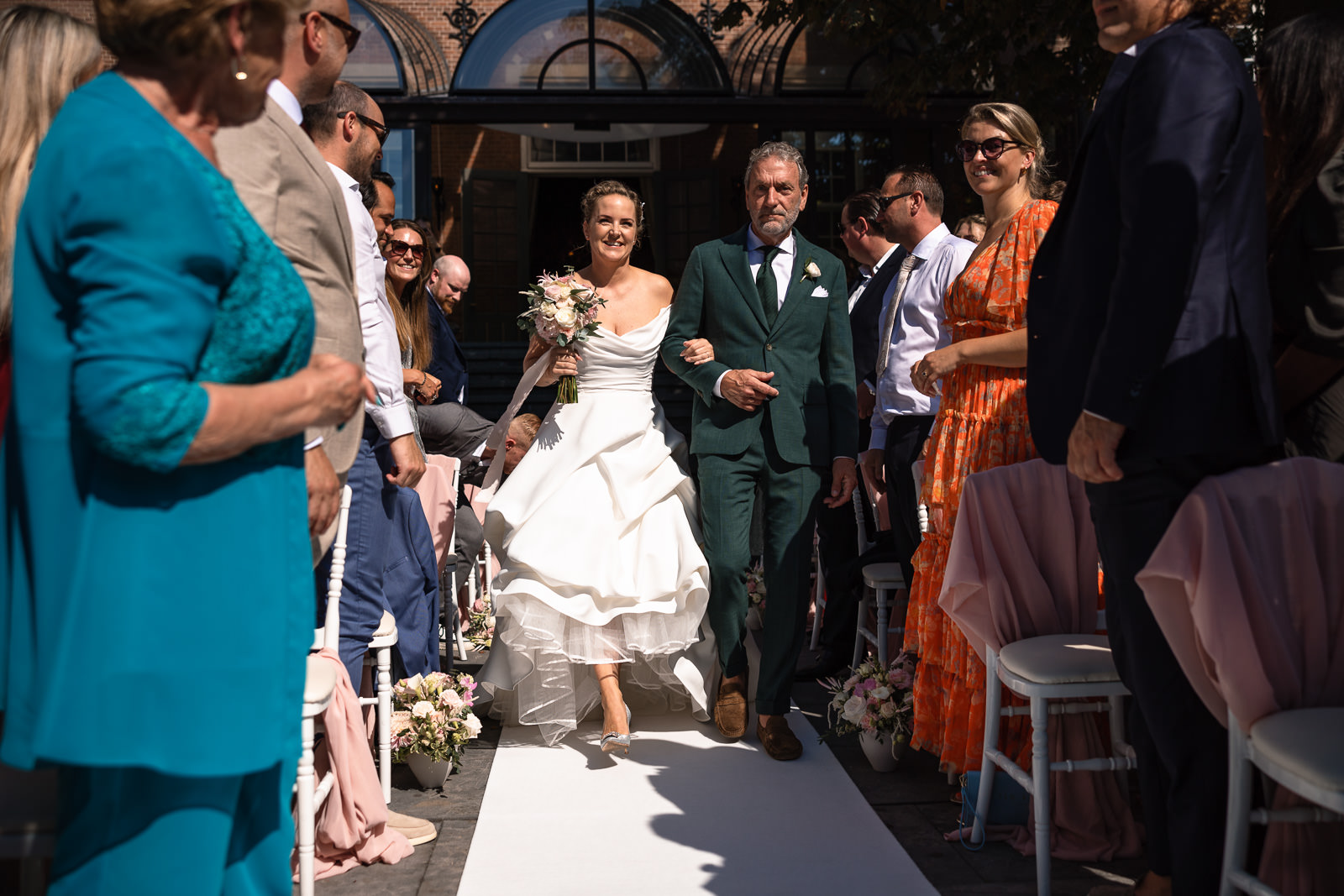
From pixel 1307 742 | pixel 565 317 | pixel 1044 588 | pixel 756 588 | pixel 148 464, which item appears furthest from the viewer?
pixel 756 588

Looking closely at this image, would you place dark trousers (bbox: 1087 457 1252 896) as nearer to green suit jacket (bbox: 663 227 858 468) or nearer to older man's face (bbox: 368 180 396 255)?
green suit jacket (bbox: 663 227 858 468)

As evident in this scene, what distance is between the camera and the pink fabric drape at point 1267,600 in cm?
224

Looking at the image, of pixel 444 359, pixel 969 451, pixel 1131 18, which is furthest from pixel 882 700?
pixel 444 359

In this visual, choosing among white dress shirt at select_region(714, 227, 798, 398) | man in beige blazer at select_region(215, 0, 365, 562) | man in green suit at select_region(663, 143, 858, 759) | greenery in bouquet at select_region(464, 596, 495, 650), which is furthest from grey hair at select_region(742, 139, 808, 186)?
greenery in bouquet at select_region(464, 596, 495, 650)

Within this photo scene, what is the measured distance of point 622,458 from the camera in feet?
15.8

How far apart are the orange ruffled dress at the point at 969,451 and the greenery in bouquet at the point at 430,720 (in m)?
1.64

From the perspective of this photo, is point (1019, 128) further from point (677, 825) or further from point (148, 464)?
point (148, 464)

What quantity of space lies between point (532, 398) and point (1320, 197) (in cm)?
1098

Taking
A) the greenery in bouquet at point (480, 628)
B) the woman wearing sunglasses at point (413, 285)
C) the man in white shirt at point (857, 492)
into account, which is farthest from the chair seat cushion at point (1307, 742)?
the greenery in bouquet at point (480, 628)

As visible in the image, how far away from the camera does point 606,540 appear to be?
467cm

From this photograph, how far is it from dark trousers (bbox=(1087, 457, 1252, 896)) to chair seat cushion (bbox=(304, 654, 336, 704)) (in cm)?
194

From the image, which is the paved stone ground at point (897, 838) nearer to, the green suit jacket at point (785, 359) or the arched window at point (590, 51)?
the green suit jacket at point (785, 359)

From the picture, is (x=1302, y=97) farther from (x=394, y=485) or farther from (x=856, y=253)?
(x=856, y=253)

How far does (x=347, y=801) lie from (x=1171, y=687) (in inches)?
90.6
